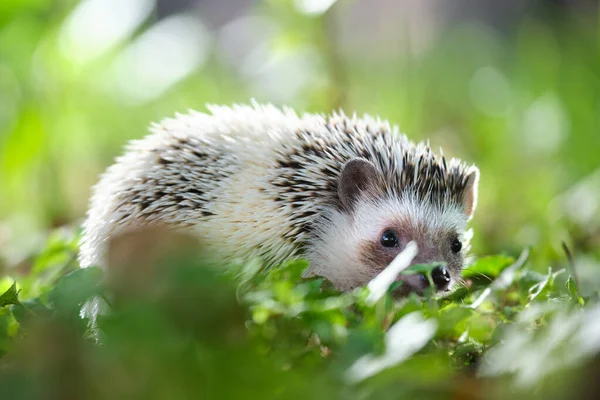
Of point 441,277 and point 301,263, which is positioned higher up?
point 441,277

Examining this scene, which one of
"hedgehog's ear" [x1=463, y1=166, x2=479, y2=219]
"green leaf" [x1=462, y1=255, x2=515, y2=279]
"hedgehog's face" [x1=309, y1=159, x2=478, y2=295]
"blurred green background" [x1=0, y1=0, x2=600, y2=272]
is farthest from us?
"blurred green background" [x1=0, y1=0, x2=600, y2=272]

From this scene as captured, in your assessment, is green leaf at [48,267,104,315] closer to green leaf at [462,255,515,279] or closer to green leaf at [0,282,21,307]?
green leaf at [0,282,21,307]

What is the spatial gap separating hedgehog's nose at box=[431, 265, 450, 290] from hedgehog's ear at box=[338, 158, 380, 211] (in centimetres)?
59

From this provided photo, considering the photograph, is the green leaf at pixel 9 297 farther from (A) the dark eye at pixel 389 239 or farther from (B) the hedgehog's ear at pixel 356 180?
(A) the dark eye at pixel 389 239

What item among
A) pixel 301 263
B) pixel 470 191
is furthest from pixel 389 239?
pixel 301 263

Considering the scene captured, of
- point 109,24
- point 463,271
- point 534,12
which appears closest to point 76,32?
point 109,24

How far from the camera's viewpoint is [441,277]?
2912 millimetres

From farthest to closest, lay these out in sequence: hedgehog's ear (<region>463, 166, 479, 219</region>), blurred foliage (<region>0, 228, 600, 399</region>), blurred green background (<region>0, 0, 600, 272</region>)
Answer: blurred green background (<region>0, 0, 600, 272</region>) → hedgehog's ear (<region>463, 166, 479, 219</region>) → blurred foliage (<region>0, 228, 600, 399</region>)

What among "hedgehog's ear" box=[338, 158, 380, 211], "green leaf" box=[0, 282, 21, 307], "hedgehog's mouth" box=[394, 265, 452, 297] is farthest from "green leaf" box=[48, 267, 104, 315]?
"hedgehog's ear" box=[338, 158, 380, 211]

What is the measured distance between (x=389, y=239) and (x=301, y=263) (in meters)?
1.17

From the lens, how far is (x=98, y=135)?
308 inches

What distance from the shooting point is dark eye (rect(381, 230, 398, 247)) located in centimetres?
337

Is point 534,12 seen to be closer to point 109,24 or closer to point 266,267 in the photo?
point 109,24

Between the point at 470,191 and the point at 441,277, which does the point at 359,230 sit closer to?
the point at 441,277
